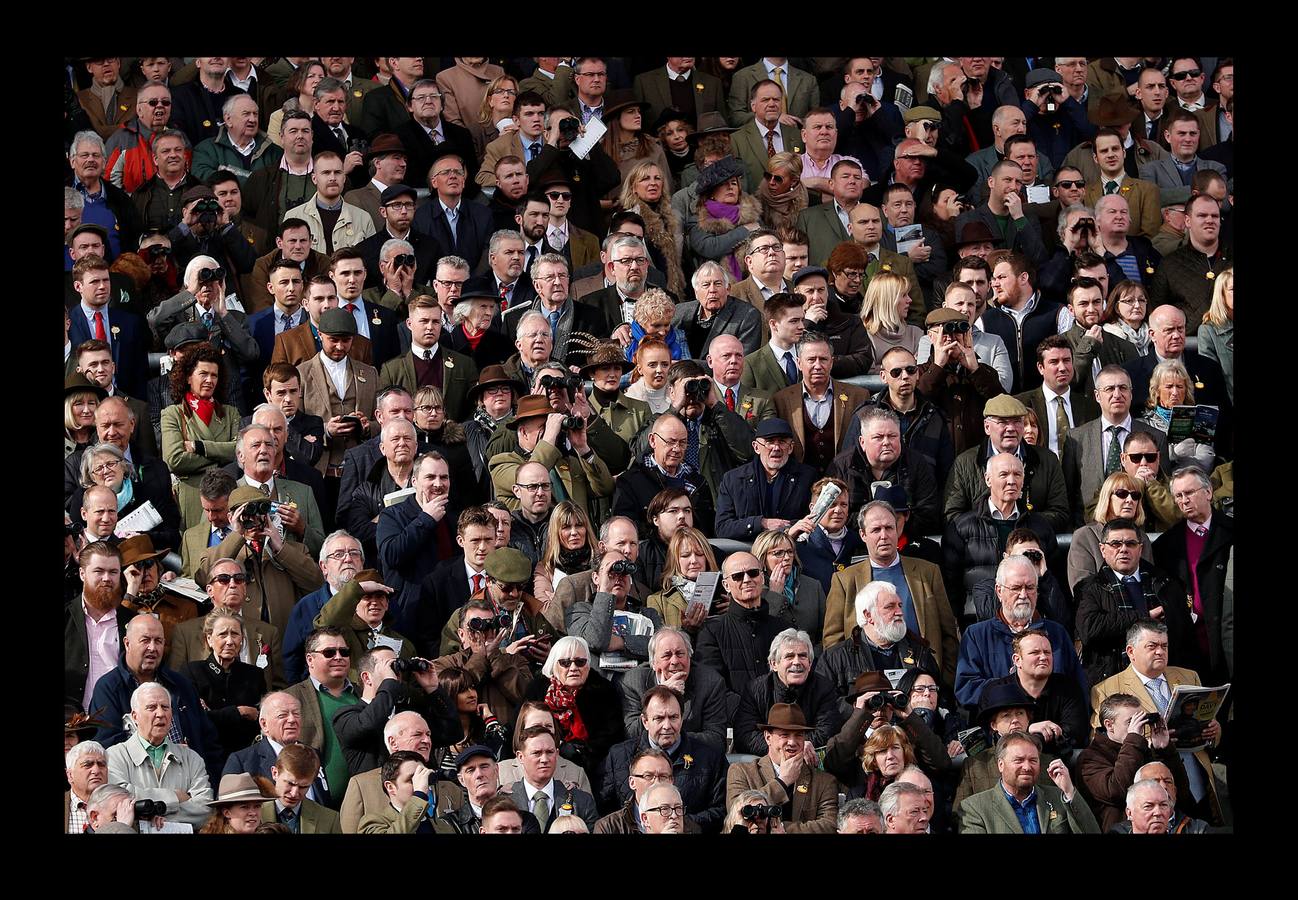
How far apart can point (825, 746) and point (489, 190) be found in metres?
3.62

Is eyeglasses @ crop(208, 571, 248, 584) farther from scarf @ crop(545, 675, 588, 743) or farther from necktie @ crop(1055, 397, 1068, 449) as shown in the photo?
necktie @ crop(1055, 397, 1068, 449)

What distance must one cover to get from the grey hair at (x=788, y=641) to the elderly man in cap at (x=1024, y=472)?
3.59ft

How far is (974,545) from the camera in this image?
36.9 ft

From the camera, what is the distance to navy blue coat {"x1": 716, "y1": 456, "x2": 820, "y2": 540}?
36.9 ft

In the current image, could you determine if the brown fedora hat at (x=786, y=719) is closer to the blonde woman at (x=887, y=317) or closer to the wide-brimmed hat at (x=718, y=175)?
the blonde woman at (x=887, y=317)

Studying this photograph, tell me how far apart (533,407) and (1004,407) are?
1957mm

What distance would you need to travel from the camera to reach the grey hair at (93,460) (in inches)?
443

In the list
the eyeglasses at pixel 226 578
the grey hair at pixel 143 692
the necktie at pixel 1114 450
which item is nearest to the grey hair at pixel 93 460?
the eyeglasses at pixel 226 578

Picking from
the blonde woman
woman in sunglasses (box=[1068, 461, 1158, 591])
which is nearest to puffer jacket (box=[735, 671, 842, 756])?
woman in sunglasses (box=[1068, 461, 1158, 591])

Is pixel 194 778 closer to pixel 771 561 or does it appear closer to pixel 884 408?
pixel 771 561

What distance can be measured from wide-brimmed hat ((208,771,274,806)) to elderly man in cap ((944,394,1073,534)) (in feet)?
10.1

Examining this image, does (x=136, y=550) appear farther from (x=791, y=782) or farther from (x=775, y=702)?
(x=791, y=782)

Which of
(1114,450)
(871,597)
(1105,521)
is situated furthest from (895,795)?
(1114,450)

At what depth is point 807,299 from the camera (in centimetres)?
1205
